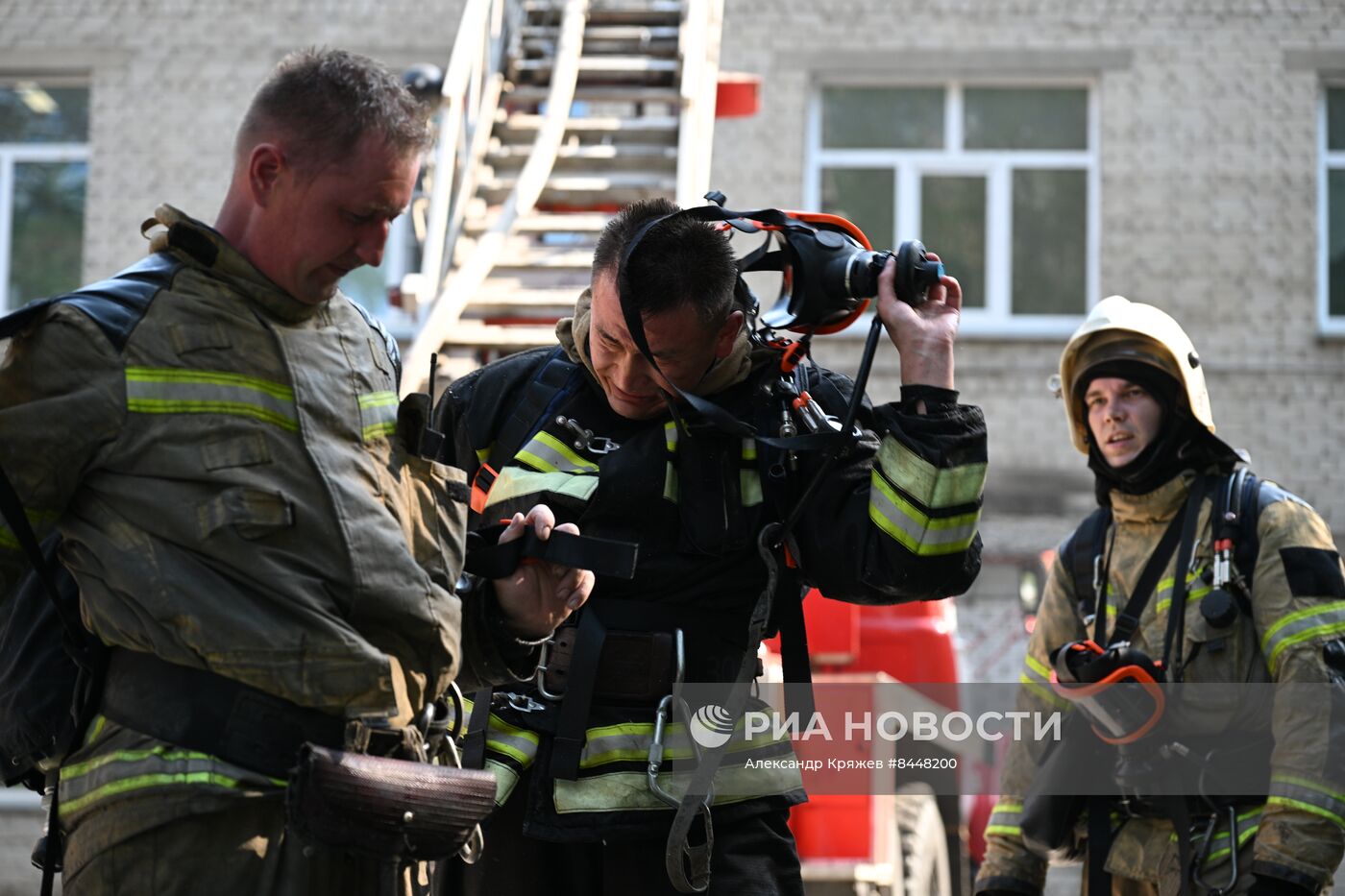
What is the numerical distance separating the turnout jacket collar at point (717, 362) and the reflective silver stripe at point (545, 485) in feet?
0.81

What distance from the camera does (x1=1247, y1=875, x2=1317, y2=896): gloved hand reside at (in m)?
3.84

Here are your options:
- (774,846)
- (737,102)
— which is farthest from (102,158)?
(774,846)

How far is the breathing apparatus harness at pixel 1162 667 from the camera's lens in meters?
4.11

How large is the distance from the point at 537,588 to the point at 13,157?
12.4m

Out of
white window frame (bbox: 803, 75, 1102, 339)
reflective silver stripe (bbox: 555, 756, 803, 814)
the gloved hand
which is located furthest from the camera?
white window frame (bbox: 803, 75, 1102, 339)

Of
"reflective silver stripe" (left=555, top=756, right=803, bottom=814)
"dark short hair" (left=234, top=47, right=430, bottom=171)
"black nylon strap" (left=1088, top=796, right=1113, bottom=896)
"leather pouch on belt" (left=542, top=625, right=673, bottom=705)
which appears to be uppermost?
"dark short hair" (left=234, top=47, right=430, bottom=171)

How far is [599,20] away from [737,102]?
1068 millimetres

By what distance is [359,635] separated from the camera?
2348mm

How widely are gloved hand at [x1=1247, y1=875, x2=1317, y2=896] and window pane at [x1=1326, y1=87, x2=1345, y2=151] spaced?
10.0 m

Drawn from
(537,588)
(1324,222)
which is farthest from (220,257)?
(1324,222)

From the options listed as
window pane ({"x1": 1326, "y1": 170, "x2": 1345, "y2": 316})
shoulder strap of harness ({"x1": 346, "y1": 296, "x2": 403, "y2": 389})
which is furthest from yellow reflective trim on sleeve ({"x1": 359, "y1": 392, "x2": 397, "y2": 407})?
window pane ({"x1": 1326, "y1": 170, "x2": 1345, "y2": 316})

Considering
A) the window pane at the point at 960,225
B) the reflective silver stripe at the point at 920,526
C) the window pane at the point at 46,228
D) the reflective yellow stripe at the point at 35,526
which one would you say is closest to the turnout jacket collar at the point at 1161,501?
the reflective silver stripe at the point at 920,526

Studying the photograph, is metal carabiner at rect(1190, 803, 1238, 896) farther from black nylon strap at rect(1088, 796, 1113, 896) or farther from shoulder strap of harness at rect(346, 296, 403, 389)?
shoulder strap of harness at rect(346, 296, 403, 389)

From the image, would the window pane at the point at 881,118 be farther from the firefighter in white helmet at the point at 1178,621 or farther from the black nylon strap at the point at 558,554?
the black nylon strap at the point at 558,554
